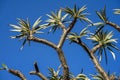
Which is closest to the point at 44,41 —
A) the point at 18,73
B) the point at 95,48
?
the point at 18,73

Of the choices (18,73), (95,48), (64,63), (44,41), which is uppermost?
(95,48)

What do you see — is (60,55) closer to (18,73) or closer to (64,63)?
(64,63)

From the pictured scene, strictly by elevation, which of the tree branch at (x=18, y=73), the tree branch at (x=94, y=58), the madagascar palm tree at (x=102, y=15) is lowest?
the tree branch at (x=18, y=73)

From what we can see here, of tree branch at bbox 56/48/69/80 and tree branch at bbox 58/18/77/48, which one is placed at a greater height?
tree branch at bbox 58/18/77/48

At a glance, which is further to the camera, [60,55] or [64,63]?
[60,55]

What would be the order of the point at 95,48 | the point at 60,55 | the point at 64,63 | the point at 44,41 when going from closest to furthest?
the point at 64,63, the point at 60,55, the point at 44,41, the point at 95,48

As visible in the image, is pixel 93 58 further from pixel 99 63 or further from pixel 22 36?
pixel 22 36

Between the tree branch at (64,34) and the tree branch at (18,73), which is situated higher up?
the tree branch at (64,34)

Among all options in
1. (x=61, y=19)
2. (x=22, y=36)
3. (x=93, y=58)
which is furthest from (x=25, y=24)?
(x=93, y=58)

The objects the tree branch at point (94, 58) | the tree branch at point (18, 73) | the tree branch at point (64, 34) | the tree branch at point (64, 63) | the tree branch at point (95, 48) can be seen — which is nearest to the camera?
the tree branch at point (18, 73)

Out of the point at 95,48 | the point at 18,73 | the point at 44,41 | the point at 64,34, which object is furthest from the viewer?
the point at 95,48

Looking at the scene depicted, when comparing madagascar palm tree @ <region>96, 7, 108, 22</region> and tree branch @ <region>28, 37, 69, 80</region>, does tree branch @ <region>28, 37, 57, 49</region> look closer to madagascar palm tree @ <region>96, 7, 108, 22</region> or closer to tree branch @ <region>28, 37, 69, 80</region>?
tree branch @ <region>28, 37, 69, 80</region>

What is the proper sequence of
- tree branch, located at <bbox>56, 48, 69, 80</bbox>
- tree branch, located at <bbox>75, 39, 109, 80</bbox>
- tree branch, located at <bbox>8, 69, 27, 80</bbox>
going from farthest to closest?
tree branch, located at <bbox>75, 39, 109, 80</bbox>
tree branch, located at <bbox>56, 48, 69, 80</bbox>
tree branch, located at <bbox>8, 69, 27, 80</bbox>

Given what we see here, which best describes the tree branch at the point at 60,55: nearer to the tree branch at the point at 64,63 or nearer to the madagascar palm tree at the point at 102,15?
the tree branch at the point at 64,63
